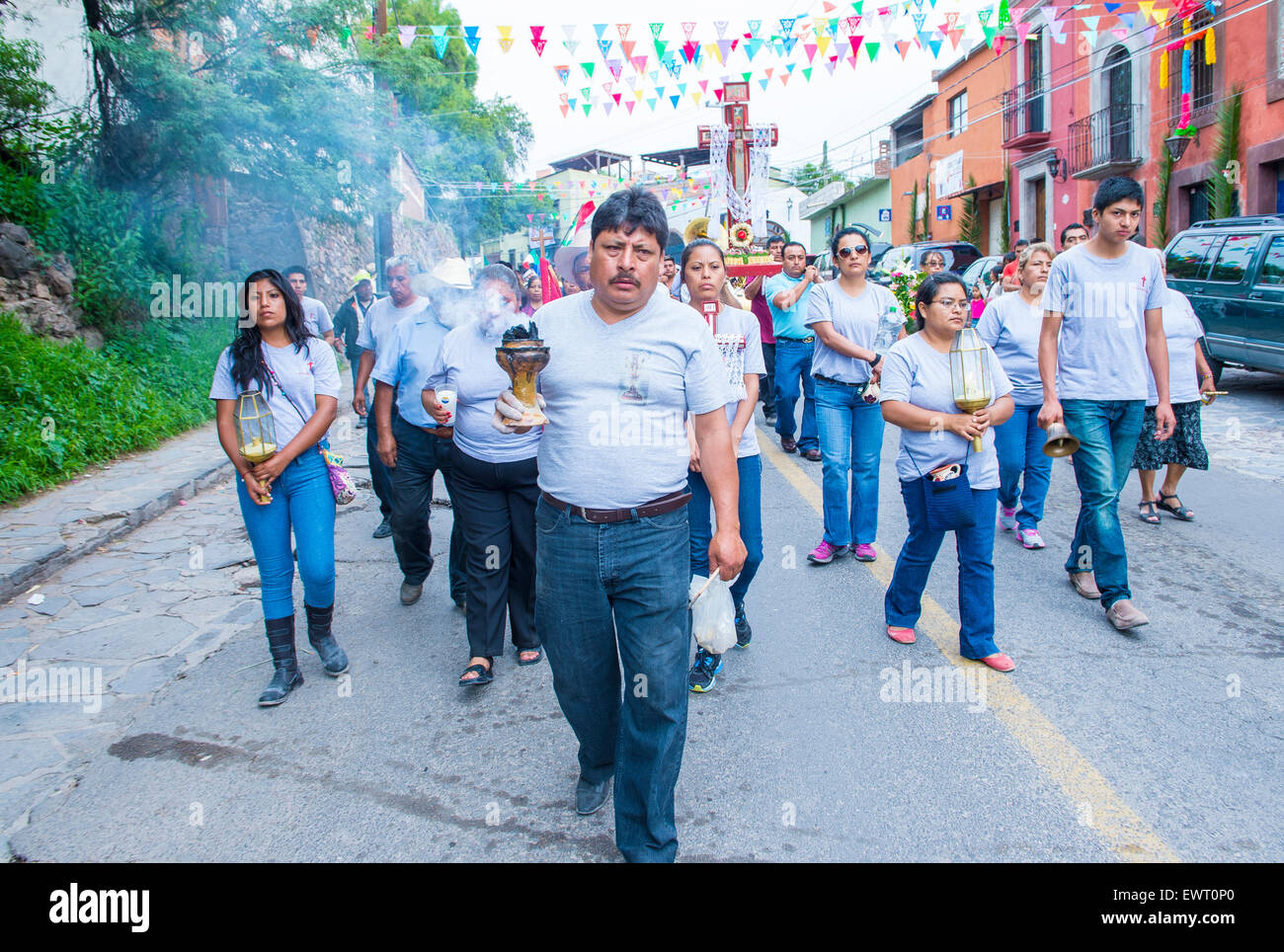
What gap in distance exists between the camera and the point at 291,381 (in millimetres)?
4082

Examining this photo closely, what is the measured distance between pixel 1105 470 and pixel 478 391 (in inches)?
122

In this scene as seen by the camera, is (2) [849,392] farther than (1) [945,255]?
No

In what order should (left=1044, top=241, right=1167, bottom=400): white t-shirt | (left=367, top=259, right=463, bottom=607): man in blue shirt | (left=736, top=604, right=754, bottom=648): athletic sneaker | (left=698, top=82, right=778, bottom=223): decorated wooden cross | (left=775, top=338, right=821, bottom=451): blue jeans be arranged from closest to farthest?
(left=736, top=604, right=754, bottom=648): athletic sneaker < (left=1044, top=241, right=1167, bottom=400): white t-shirt < (left=367, top=259, right=463, bottom=607): man in blue shirt < (left=775, top=338, right=821, bottom=451): blue jeans < (left=698, top=82, right=778, bottom=223): decorated wooden cross

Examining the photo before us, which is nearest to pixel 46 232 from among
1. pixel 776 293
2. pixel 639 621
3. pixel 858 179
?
pixel 776 293

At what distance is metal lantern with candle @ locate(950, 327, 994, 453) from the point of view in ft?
13.0

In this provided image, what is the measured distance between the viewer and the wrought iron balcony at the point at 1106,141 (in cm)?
2023

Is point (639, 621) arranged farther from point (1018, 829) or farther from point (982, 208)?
point (982, 208)

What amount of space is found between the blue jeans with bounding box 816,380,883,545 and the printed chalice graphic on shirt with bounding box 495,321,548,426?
129 inches

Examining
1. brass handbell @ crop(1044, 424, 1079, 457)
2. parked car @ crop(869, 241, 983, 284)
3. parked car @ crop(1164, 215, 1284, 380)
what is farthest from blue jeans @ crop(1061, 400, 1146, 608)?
parked car @ crop(869, 241, 983, 284)

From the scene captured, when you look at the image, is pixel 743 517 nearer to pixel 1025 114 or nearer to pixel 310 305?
pixel 310 305

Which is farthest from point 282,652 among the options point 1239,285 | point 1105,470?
point 1239,285

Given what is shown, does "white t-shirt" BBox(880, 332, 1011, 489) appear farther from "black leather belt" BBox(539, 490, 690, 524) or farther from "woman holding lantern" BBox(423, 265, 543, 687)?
"black leather belt" BBox(539, 490, 690, 524)
